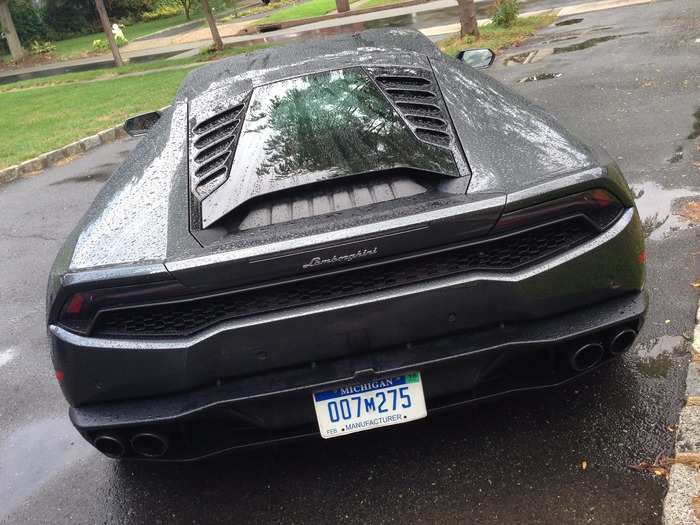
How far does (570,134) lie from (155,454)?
2.07m

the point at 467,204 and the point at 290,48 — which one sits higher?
the point at 290,48

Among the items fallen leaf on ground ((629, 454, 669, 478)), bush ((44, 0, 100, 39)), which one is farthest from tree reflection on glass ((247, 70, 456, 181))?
bush ((44, 0, 100, 39))

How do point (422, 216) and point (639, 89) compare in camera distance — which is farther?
point (639, 89)

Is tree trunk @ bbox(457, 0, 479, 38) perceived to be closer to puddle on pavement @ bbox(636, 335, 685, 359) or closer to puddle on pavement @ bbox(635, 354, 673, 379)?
puddle on pavement @ bbox(636, 335, 685, 359)

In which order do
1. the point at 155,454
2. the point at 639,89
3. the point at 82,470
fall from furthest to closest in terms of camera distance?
the point at 639,89 → the point at 82,470 → the point at 155,454

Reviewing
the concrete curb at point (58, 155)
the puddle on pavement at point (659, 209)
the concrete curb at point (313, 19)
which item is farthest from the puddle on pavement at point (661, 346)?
the concrete curb at point (313, 19)

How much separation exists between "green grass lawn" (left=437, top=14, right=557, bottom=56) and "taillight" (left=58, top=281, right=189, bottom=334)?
11.4 metres

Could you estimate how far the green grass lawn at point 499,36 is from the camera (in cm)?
1285

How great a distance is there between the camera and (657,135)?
20.0 feet

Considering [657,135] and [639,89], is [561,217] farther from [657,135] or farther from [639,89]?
[639,89]

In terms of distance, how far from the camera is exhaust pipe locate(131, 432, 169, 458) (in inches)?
91.4

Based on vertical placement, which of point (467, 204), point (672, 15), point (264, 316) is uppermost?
point (467, 204)

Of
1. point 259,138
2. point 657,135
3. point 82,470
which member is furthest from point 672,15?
point 82,470

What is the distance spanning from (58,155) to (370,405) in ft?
28.7
